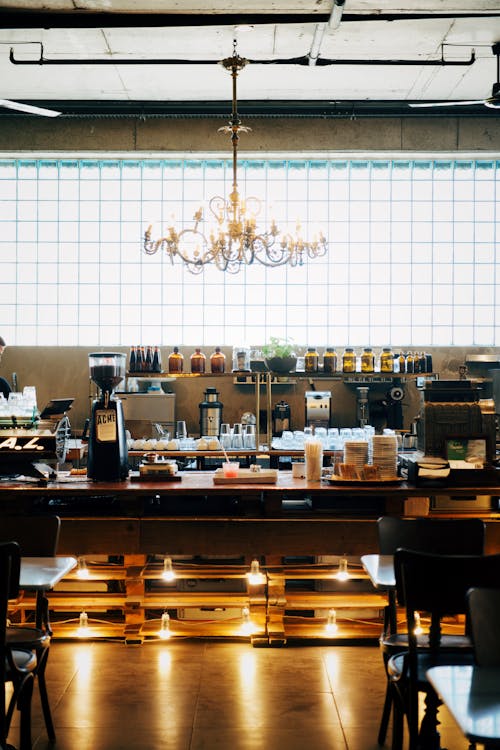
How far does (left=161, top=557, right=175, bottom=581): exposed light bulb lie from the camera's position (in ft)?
14.1

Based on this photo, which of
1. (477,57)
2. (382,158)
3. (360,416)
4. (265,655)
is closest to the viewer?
(265,655)

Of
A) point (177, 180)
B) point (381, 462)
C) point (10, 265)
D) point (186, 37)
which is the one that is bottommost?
point (381, 462)

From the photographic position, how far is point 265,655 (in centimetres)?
408

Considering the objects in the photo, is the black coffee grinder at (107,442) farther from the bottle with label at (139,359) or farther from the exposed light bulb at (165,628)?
the bottle with label at (139,359)

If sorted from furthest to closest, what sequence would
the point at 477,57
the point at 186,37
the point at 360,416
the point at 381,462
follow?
the point at 360,416, the point at 477,57, the point at 186,37, the point at 381,462

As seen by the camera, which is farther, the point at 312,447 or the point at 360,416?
the point at 360,416

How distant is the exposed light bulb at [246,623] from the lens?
4301 millimetres

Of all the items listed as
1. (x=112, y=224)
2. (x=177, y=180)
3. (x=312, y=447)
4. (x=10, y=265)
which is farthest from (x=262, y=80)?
(x=312, y=447)

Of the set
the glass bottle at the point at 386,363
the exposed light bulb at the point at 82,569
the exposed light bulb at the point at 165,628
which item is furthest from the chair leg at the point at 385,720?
the glass bottle at the point at 386,363

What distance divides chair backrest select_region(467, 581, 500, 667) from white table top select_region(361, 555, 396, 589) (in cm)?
71

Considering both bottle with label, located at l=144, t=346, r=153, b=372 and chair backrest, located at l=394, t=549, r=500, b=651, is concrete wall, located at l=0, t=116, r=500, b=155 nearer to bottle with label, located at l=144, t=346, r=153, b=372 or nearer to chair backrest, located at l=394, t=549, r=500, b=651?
bottle with label, located at l=144, t=346, r=153, b=372

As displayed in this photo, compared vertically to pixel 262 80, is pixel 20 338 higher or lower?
lower

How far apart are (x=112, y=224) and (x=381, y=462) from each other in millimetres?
5349

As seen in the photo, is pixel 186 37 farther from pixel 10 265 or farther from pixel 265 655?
pixel 265 655
